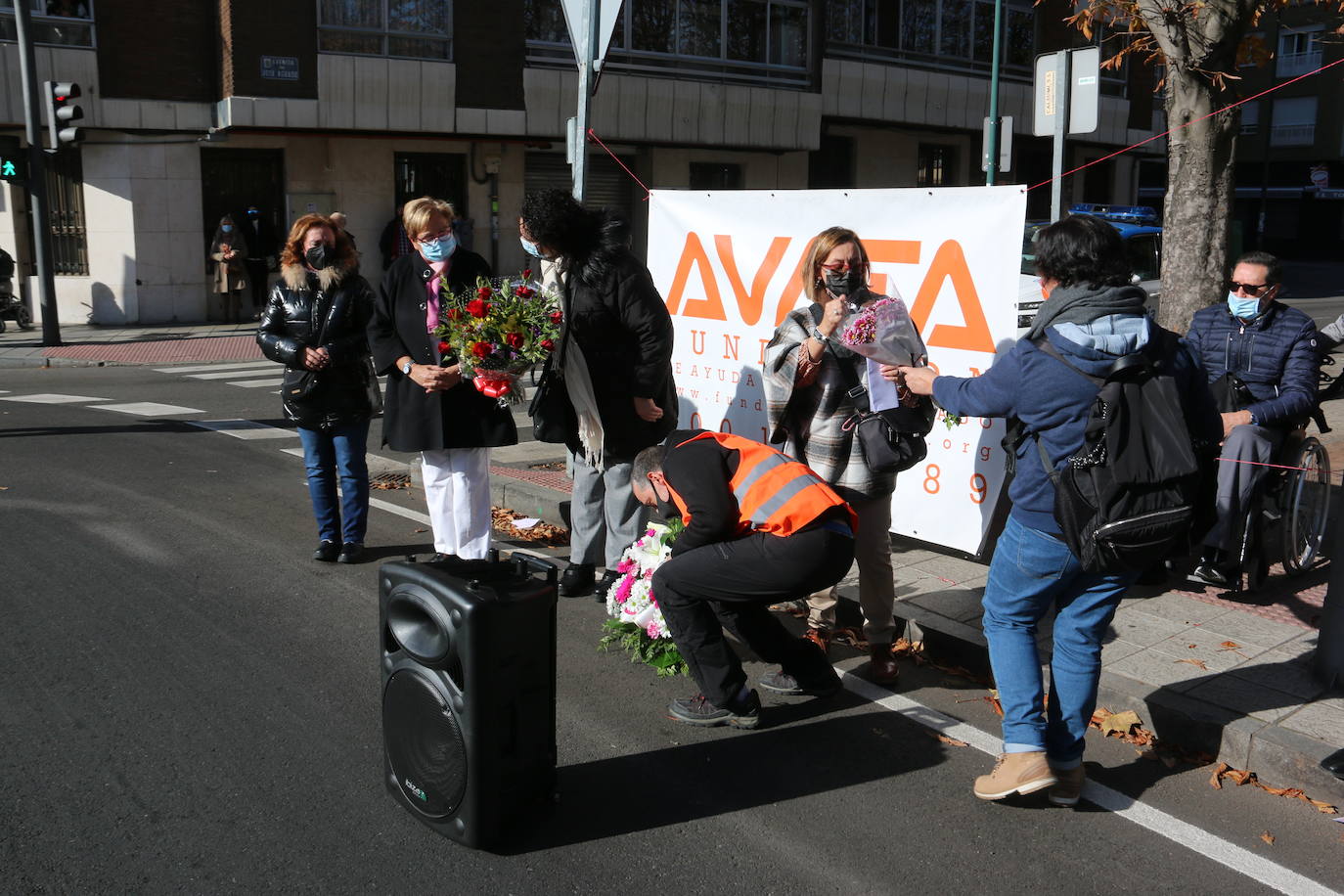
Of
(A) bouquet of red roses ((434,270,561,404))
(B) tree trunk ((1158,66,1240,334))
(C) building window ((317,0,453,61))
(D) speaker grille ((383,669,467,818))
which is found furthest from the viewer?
(C) building window ((317,0,453,61))

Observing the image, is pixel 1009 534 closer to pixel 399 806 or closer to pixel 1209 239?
pixel 399 806

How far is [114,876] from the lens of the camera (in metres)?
3.46

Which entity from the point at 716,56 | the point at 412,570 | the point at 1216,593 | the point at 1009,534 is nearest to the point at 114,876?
the point at 412,570

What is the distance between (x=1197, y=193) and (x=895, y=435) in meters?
4.09

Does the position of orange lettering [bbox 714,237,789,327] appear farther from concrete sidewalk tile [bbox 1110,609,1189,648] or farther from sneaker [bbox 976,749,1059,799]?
sneaker [bbox 976,749,1059,799]

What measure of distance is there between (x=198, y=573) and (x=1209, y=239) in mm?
6377

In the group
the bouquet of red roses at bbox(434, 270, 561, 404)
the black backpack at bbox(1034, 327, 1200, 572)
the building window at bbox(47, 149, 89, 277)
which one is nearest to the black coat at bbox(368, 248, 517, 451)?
the bouquet of red roses at bbox(434, 270, 561, 404)

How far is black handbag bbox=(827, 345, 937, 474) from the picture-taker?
490cm

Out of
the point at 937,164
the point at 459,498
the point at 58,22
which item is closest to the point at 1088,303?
the point at 459,498

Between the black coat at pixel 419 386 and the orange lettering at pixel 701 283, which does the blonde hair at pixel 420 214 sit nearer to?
the black coat at pixel 419 386

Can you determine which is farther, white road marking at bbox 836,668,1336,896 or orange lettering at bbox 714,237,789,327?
orange lettering at bbox 714,237,789,327

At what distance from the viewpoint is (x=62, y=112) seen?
16.5 meters

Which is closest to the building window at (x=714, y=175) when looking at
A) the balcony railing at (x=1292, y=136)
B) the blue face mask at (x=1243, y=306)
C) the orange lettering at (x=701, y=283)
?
the orange lettering at (x=701, y=283)

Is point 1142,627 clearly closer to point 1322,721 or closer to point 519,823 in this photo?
point 1322,721
